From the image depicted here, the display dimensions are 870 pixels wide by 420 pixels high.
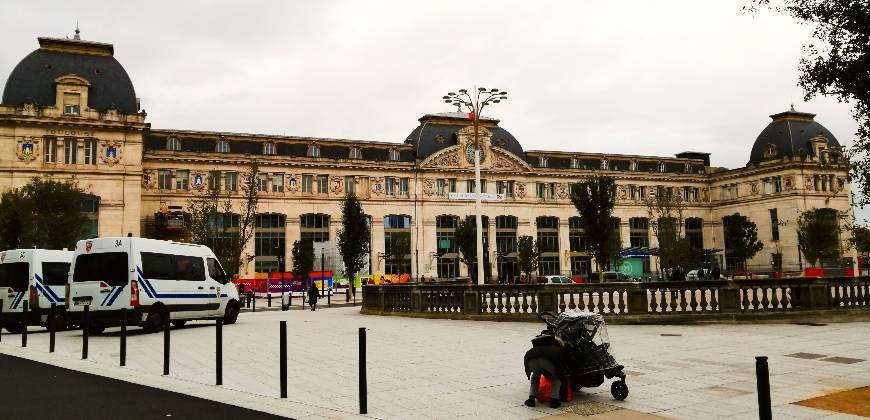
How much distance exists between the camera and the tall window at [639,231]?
269 feet

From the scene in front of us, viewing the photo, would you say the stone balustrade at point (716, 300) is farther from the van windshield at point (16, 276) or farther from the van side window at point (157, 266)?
the van windshield at point (16, 276)

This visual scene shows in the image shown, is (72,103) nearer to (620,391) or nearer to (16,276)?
(16,276)

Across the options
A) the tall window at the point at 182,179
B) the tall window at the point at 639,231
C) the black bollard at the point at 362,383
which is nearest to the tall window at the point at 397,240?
the tall window at the point at 182,179

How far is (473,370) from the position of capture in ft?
33.3

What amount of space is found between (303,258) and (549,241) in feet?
105

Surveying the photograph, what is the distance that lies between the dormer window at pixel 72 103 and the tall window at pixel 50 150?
269cm

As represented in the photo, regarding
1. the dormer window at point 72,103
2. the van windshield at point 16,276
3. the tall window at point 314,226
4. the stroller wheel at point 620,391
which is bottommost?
the stroller wheel at point 620,391

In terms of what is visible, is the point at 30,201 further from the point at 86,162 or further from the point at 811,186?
the point at 811,186

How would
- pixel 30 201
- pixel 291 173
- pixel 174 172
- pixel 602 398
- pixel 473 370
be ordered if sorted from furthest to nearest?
pixel 291 173 → pixel 174 172 → pixel 30 201 → pixel 473 370 → pixel 602 398

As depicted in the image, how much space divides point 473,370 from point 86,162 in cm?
5483

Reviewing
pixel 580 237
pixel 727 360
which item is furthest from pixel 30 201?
pixel 580 237

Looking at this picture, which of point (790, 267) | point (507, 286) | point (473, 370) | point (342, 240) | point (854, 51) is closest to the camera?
point (854, 51)

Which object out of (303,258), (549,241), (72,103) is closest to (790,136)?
(549,241)

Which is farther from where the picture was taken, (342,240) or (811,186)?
(811,186)
